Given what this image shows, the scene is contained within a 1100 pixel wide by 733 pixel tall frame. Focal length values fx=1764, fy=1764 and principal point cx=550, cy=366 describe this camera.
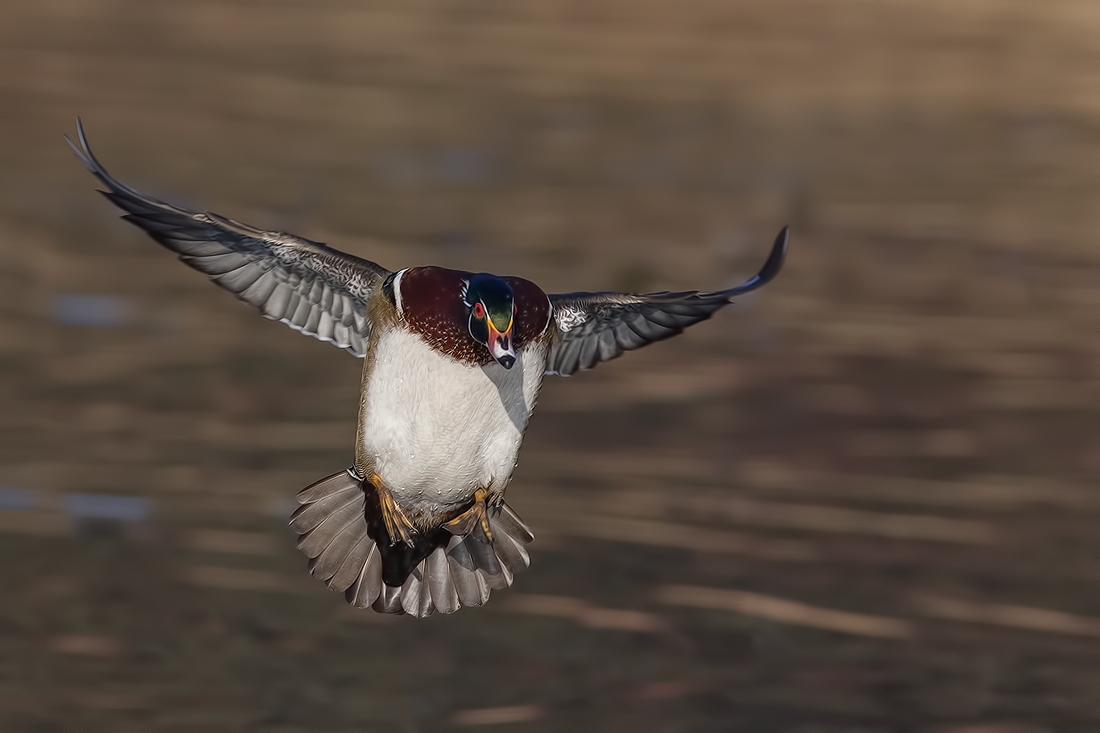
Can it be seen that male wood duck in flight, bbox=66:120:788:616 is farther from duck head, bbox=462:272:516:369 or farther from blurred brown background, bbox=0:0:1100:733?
blurred brown background, bbox=0:0:1100:733

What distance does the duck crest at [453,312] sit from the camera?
16.3 ft

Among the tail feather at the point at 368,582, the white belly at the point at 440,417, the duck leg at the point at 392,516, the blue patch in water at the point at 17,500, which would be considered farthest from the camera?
the blue patch in water at the point at 17,500

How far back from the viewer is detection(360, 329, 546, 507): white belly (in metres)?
4.98

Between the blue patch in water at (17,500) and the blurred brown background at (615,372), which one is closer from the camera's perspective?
the blurred brown background at (615,372)

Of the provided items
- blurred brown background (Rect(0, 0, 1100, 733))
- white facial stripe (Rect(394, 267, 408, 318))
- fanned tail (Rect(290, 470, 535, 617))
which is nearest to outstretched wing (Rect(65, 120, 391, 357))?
white facial stripe (Rect(394, 267, 408, 318))

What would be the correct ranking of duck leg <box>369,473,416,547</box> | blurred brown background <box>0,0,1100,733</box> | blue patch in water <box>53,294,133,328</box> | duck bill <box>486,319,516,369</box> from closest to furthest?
duck bill <box>486,319,516,369</box> < duck leg <box>369,473,416,547</box> < blurred brown background <box>0,0,1100,733</box> < blue patch in water <box>53,294,133,328</box>

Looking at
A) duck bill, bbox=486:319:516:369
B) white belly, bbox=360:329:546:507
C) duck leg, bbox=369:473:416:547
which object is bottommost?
duck leg, bbox=369:473:416:547

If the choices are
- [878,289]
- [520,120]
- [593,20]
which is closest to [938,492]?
[878,289]

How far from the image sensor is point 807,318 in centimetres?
1132

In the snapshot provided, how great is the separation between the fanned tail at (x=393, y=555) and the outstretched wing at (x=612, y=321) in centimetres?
55

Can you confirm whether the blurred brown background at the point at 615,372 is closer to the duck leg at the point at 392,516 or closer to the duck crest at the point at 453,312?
the duck leg at the point at 392,516

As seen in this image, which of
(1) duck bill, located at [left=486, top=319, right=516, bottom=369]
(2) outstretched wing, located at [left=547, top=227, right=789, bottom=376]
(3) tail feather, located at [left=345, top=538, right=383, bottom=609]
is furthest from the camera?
(3) tail feather, located at [left=345, top=538, right=383, bottom=609]

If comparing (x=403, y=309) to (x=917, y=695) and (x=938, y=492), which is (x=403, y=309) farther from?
(x=938, y=492)

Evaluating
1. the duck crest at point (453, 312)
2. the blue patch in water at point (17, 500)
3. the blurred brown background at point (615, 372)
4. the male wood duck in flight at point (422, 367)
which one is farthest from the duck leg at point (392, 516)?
the blue patch in water at point (17, 500)
